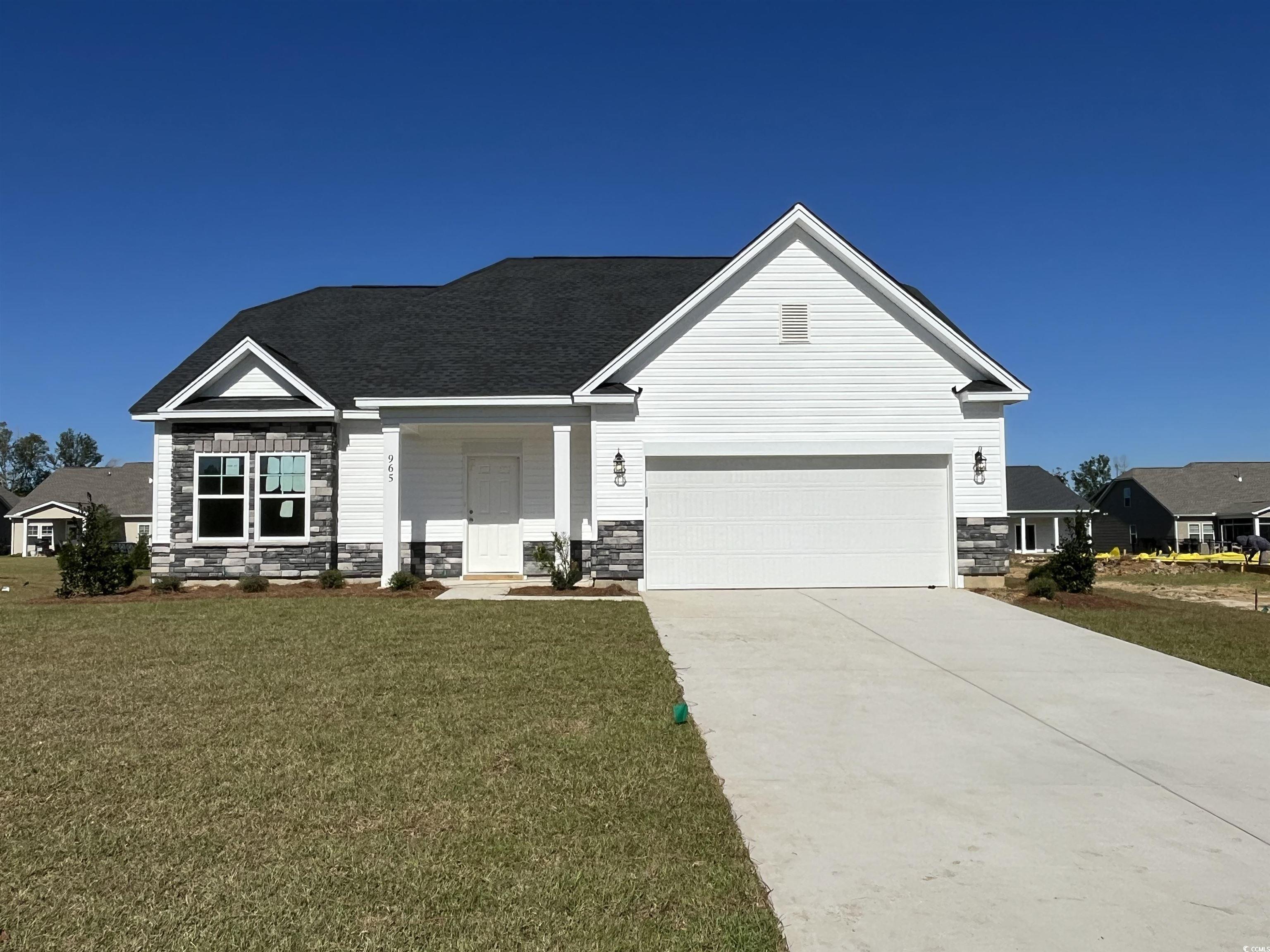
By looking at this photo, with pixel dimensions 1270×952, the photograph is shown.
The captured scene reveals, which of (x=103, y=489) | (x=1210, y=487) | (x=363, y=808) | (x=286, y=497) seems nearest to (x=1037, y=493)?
(x=1210, y=487)

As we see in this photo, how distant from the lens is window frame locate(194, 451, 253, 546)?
16.4 meters

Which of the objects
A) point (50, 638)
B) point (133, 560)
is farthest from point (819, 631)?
point (133, 560)

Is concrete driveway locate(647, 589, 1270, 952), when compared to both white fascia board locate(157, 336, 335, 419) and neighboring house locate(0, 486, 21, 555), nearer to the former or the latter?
white fascia board locate(157, 336, 335, 419)

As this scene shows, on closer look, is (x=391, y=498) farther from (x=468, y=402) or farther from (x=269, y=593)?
(x=269, y=593)

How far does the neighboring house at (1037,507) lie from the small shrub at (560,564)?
33280mm

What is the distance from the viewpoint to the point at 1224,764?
5.84 m

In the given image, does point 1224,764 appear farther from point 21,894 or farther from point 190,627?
A: point 190,627

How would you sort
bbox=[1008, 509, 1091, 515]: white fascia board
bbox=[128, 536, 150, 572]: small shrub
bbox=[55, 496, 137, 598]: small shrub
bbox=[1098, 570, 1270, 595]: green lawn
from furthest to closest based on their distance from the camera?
bbox=[1008, 509, 1091, 515]: white fascia board, bbox=[1098, 570, 1270, 595]: green lawn, bbox=[128, 536, 150, 572]: small shrub, bbox=[55, 496, 137, 598]: small shrub

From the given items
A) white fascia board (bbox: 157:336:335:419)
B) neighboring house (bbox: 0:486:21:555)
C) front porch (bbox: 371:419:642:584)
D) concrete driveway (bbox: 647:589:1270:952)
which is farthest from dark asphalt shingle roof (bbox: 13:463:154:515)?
concrete driveway (bbox: 647:589:1270:952)

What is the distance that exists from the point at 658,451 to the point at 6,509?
5818 cm

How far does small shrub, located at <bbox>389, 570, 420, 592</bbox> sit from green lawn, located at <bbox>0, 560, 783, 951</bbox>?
571 cm

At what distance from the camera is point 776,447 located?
1500 centimetres

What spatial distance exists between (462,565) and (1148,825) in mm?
13475

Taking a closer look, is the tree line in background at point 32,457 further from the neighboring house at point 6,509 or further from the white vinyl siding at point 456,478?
the white vinyl siding at point 456,478
